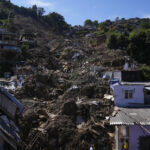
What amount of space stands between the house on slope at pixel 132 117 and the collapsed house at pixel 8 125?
5.45 m

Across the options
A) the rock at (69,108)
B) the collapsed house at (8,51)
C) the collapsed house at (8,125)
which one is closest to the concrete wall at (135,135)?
the rock at (69,108)

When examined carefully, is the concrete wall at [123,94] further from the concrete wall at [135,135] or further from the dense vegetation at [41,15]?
the dense vegetation at [41,15]

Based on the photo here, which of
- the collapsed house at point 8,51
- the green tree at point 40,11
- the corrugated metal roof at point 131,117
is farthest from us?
the green tree at point 40,11

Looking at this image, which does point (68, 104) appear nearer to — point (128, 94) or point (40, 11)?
point (128, 94)

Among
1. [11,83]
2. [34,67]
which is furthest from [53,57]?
[11,83]

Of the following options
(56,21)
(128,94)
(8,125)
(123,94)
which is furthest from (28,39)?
(8,125)

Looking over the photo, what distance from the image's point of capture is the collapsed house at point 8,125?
509 centimetres

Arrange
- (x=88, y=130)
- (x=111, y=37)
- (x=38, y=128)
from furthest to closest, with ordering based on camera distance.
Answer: (x=111, y=37) < (x=38, y=128) < (x=88, y=130)

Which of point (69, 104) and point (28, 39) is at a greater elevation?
point (28, 39)

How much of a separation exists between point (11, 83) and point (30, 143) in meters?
10.5

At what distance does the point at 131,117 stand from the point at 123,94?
3088mm

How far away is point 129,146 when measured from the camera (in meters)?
10.5

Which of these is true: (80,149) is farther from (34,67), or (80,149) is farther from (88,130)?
(34,67)

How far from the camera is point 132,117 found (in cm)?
1063
